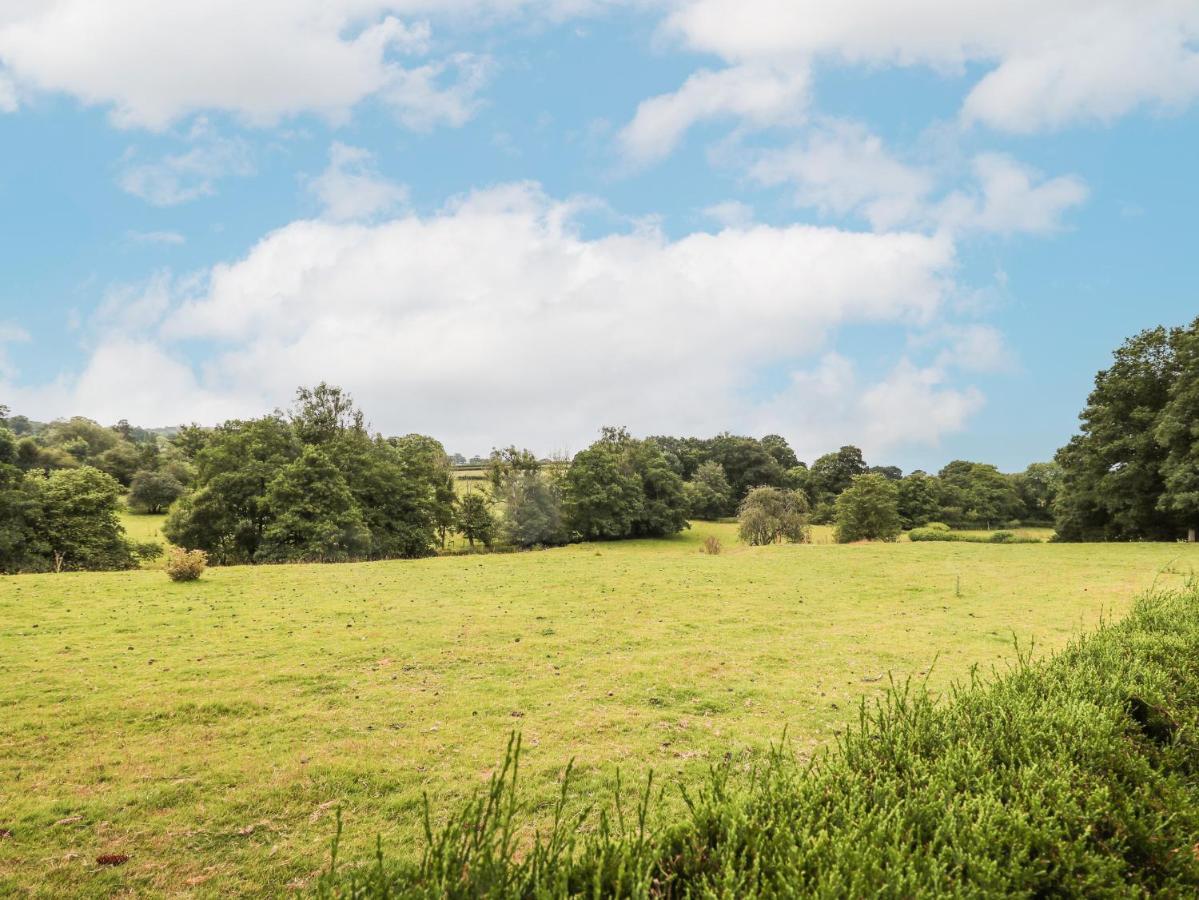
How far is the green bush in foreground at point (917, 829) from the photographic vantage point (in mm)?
3070

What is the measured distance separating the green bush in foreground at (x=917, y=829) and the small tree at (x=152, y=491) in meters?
76.6

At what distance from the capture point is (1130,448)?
39.5 metres

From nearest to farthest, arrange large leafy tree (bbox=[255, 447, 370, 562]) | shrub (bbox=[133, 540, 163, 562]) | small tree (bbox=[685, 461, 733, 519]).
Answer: large leafy tree (bbox=[255, 447, 370, 562])
shrub (bbox=[133, 540, 163, 562])
small tree (bbox=[685, 461, 733, 519])

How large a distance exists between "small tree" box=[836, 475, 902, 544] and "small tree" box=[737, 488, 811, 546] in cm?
407

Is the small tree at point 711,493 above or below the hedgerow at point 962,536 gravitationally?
above

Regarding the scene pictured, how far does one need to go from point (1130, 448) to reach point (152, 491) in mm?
88998

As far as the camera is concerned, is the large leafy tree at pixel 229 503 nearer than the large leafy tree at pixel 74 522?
No

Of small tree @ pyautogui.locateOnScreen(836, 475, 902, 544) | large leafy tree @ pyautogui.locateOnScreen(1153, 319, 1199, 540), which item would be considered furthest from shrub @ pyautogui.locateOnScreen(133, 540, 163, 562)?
large leafy tree @ pyautogui.locateOnScreen(1153, 319, 1199, 540)

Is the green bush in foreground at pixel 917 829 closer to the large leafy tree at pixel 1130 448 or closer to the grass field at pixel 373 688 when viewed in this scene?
the grass field at pixel 373 688

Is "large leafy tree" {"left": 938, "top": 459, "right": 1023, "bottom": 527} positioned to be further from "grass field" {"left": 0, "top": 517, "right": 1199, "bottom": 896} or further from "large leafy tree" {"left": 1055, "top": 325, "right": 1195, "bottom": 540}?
"grass field" {"left": 0, "top": 517, "right": 1199, "bottom": 896}

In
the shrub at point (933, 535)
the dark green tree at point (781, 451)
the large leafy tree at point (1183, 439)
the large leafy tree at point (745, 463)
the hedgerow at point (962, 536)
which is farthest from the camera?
the dark green tree at point (781, 451)

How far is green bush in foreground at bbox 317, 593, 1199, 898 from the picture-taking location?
3.07m

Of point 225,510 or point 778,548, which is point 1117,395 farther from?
point 225,510

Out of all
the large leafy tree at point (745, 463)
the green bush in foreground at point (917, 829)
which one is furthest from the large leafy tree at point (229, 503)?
the large leafy tree at point (745, 463)
